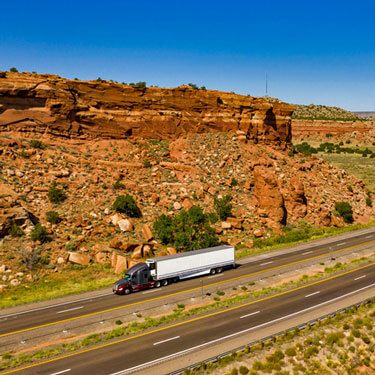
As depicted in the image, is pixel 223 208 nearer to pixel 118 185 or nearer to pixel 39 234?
pixel 118 185

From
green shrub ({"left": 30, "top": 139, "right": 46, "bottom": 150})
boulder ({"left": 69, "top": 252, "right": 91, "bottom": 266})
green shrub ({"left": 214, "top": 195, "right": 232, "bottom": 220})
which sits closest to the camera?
boulder ({"left": 69, "top": 252, "right": 91, "bottom": 266})

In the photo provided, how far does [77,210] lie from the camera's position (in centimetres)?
4638

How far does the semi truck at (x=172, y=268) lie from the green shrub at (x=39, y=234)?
11.3 meters

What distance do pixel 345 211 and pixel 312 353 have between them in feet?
144

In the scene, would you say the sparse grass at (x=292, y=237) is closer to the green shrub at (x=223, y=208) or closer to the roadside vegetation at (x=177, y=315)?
the green shrub at (x=223, y=208)

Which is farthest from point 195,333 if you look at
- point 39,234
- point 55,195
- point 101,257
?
point 55,195

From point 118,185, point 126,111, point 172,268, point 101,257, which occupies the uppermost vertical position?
point 126,111

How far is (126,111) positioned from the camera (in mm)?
61719

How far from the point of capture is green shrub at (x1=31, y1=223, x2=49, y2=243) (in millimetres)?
40438

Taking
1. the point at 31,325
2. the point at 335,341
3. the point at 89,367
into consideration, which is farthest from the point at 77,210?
the point at 335,341

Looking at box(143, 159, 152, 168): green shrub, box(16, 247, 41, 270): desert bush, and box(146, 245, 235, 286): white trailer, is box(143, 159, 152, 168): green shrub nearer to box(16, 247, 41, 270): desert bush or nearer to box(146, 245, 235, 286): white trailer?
box(146, 245, 235, 286): white trailer

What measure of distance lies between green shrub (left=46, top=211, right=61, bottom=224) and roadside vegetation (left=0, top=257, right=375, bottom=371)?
18710 mm

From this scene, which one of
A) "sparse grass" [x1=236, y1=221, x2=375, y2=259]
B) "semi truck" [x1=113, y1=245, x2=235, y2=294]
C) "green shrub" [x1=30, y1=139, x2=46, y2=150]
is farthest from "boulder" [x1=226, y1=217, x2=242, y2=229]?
"green shrub" [x1=30, y1=139, x2=46, y2=150]

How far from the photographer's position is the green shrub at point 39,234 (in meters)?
40.4
